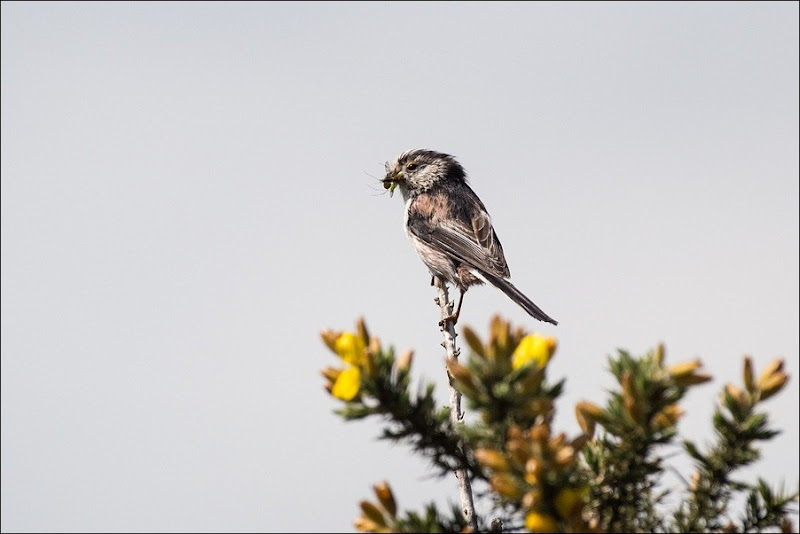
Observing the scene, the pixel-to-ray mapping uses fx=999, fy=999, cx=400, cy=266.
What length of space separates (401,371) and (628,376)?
571mm

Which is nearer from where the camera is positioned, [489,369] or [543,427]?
[543,427]

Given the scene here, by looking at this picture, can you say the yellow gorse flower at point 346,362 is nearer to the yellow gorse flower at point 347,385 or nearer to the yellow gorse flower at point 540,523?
the yellow gorse flower at point 347,385

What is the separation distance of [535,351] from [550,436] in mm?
254

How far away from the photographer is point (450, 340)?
6164 millimetres

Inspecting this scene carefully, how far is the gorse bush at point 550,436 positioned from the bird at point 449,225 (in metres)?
6.44

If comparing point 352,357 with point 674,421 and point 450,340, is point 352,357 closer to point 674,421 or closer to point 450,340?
point 674,421

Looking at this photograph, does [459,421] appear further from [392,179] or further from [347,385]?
[392,179]

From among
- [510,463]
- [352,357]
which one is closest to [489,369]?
[510,463]

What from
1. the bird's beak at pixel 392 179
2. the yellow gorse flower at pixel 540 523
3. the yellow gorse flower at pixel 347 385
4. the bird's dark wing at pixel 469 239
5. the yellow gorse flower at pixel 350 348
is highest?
the bird's beak at pixel 392 179

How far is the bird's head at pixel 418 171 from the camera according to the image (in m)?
11.8

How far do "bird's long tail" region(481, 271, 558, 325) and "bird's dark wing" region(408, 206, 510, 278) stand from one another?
0.27 feet

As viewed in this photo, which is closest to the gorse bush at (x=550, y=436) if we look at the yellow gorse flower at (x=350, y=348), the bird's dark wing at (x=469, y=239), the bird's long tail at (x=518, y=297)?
the yellow gorse flower at (x=350, y=348)

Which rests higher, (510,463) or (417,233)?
(417,233)

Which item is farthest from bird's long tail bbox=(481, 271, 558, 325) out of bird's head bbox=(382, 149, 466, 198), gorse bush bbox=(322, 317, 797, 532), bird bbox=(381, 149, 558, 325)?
gorse bush bbox=(322, 317, 797, 532)
